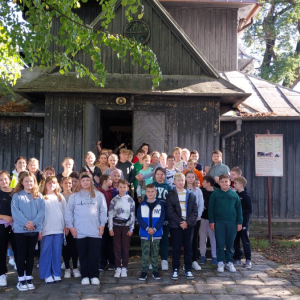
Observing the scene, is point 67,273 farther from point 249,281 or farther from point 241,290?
point 249,281

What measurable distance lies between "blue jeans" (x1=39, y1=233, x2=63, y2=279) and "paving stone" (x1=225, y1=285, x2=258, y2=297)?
8.24 ft

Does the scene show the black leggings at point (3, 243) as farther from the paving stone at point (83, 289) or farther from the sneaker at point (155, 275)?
the sneaker at point (155, 275)

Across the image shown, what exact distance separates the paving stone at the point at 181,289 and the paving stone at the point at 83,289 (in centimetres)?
99

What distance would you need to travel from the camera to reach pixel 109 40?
7180 millimetres

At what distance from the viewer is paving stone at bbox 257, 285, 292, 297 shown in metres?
5.57

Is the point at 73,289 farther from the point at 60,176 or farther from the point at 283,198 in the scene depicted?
the point at 283,198

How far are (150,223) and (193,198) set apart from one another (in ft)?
2.65

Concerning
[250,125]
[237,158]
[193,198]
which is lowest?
[193,198]

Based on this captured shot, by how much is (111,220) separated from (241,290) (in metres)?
2.19

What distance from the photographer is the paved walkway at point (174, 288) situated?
212 inches

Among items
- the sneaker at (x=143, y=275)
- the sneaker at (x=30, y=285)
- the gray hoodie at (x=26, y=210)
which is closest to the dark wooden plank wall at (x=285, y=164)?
the sneaker at (x=143, y=275)

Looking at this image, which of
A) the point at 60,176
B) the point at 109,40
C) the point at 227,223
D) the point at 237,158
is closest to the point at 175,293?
the point at 227,223

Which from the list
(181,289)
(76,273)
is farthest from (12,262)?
(181,289)

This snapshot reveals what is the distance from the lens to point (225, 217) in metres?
6.79
